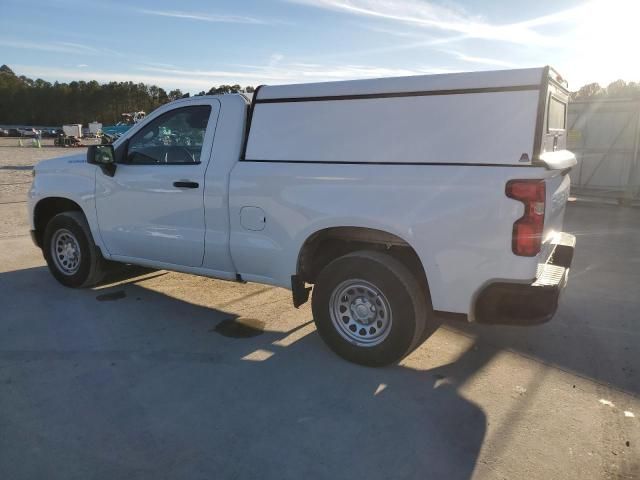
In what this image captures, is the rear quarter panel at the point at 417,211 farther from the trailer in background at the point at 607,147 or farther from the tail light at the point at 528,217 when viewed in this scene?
the trailer in background at the point at 607,147

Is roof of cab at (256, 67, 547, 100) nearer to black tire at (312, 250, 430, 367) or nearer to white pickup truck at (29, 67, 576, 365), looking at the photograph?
white pickup truck at (29, 67, 576, 365)

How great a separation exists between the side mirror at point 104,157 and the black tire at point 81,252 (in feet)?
2.67

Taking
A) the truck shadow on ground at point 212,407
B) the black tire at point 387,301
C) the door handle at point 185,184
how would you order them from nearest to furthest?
the truck shadow on ground at point 212,407, the black tire at point 387,301, the door handle at point 185,184

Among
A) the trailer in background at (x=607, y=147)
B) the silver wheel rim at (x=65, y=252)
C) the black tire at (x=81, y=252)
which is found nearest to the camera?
the black tire at (x=81, y=252)

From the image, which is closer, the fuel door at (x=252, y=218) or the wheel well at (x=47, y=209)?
the fuel door at (x=252, y=218)

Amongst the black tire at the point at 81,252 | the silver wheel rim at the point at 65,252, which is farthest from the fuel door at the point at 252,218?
the silver wheel rim at the point at 65,252

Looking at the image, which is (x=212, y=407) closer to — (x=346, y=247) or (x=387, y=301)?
(x=387, y=301)

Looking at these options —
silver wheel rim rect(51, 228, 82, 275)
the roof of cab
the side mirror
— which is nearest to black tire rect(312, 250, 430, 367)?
the roof of cab

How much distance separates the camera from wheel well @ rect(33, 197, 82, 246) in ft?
18.2

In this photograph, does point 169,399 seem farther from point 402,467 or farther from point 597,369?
point 597,369

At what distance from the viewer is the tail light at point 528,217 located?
2.99m

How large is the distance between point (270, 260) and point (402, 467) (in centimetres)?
197

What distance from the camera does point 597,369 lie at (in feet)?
12.5

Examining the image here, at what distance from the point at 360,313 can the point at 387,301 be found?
295 millimetres
